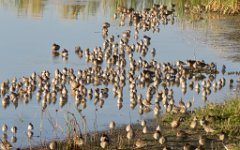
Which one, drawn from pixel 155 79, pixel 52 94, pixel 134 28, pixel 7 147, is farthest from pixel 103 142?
pixel 134 28

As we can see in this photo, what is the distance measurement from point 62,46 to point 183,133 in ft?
26.3

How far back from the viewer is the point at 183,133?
32.1 feet

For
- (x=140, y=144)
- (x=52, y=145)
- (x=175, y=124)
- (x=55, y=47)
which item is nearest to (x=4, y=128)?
(x=52, y=145)

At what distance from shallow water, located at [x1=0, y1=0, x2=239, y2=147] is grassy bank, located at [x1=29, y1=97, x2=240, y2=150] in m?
0.52

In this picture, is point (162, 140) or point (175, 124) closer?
point (162, 140)

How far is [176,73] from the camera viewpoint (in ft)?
47.8

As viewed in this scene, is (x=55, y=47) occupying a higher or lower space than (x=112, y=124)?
higher

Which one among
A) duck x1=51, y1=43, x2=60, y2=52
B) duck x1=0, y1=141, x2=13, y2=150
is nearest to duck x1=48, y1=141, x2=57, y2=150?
duck x1=0, y1=141, x2=13, y2=150

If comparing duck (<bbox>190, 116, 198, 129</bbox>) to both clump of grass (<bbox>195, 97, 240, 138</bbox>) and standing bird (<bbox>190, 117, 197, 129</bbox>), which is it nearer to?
standing bird (<bbox>190, 117, 197, 129</bbox>)

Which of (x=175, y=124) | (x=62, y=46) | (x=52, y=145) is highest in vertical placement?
(x=62, y=46)

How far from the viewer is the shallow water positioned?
36.4ft

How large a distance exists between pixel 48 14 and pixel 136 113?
1189 centimetres

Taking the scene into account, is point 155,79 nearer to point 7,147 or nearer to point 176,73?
point 176,73

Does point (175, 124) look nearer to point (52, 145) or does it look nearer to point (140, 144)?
point (140, 144)
